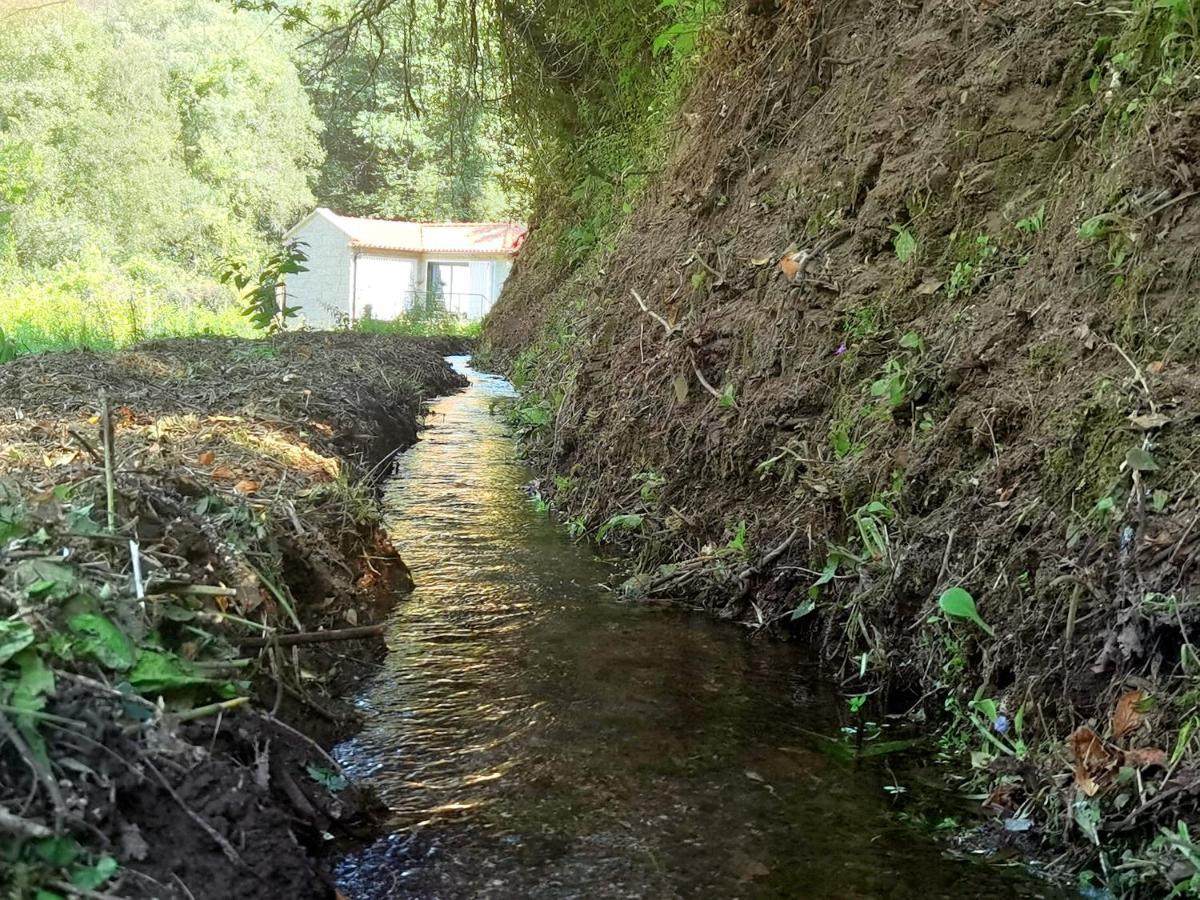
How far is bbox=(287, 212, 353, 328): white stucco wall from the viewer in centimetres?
3772

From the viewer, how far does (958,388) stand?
372 centimetres

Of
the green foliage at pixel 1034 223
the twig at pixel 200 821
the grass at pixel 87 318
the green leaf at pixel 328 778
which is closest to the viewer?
the twig at pixel 200 821

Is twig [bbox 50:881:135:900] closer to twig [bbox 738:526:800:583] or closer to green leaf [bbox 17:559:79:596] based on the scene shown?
green leaf [bbox 17:559:79:596]

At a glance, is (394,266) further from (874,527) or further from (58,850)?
(58,850)

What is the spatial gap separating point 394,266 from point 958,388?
→ 36.8 meters

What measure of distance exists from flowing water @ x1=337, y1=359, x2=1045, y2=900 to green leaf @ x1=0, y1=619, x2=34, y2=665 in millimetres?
929

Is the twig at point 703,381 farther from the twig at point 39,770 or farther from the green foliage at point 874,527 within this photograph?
the twig at point 39,770

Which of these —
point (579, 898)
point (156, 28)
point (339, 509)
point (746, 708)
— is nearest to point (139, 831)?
point (579, 898)

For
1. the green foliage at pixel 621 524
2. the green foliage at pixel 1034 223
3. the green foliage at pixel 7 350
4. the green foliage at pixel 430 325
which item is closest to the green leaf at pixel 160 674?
the green foliage at pixel 621 524

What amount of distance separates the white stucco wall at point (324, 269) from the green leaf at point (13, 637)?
121ft

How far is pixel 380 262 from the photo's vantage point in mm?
38250

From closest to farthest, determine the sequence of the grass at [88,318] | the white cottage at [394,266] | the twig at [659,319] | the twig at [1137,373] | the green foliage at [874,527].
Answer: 1. the twig at [1137,373]
2. the green foliage at [874,527]
3. the twig at [659,319]
4. the grass at [88,318]
5. the white cottage at [394,266]

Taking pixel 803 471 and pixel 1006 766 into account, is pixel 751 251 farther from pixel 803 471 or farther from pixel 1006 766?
pixel 1006 766

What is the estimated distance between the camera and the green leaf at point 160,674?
2.01 metres
